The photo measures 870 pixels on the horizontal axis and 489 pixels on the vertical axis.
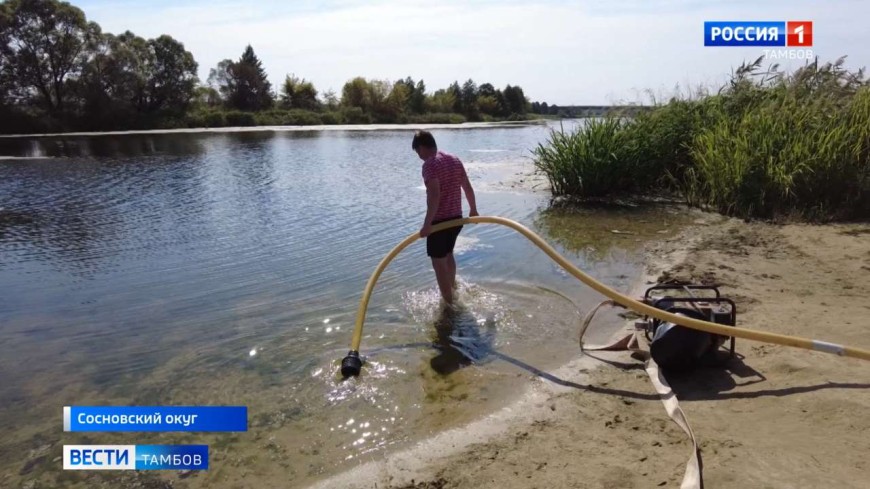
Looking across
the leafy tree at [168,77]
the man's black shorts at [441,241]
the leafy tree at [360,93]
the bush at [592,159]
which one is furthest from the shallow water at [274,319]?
the leafy tree at [360,93]

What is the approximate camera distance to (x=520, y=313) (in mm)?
6008

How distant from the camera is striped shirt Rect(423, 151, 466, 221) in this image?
5434 millimetres

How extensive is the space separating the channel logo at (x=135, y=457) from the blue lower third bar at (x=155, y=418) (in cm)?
25

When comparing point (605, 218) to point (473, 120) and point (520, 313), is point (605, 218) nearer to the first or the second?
point (520, 313)

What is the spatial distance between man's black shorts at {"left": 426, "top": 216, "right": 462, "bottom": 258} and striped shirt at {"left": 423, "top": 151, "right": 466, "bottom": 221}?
0.29 feet

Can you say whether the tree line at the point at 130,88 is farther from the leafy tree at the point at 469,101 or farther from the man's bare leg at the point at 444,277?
the man's bare leg at the point at 444,277

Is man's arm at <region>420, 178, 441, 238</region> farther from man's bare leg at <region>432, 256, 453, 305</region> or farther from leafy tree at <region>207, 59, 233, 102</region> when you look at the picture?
leafy tree at <region>207, 59, 233, 102</region>

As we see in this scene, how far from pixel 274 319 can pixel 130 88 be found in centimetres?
5264

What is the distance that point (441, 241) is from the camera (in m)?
5.74

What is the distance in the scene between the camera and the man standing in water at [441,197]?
5.36 meters

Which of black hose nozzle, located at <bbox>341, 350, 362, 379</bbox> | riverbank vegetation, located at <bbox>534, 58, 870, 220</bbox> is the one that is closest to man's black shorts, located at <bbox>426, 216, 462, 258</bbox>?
black hose nozzle, located at <bbox>341, 350, 362, 379</bbox>

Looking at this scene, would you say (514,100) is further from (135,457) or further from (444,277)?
(135,457)

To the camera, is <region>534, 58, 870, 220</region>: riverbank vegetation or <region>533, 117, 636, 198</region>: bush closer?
<region>534, 58, 870, 220</region>: riverbank vegetation

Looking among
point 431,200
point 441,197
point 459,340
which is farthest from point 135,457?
point 441,197
